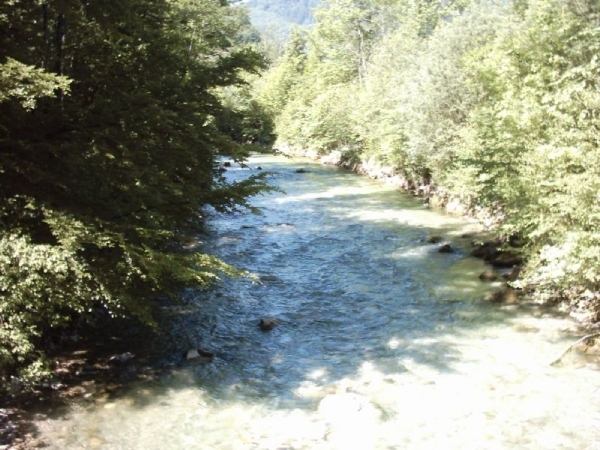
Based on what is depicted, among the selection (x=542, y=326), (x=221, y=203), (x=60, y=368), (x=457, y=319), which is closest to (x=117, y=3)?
(x=221, y=203)

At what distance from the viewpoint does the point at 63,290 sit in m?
6.68

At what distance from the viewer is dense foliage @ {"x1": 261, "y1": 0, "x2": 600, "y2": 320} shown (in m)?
9.56

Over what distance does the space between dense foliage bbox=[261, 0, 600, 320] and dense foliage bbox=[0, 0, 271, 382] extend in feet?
20.1

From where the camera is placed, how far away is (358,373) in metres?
8.48

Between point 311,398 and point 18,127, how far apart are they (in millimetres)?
5878

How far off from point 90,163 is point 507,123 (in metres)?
10.9

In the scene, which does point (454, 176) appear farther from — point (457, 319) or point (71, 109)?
point (71, 109)

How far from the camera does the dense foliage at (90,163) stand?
6.40 meters

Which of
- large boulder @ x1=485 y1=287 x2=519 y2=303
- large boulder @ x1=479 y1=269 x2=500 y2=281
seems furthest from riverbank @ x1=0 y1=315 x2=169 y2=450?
large boulder @ x1=479 y1=269 x2=500 y2=281

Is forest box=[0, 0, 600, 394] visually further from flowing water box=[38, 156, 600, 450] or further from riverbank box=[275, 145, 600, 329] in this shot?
flowing water box=[38, 156, 600, 450]

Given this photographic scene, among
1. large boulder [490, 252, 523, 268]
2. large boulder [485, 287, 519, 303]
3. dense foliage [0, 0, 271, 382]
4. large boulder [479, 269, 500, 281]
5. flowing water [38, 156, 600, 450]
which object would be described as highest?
dense foliage [0, 0, 271, 382]

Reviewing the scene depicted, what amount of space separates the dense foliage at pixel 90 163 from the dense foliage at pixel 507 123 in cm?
614

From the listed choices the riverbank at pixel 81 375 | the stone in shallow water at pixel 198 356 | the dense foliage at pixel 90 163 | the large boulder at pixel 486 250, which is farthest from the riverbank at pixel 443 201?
the riverbank at pixel 81 375

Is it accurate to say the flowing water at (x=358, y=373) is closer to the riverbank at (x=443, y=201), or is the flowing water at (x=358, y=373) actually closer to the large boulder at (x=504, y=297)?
the large boulder at (x=504, y=297)
